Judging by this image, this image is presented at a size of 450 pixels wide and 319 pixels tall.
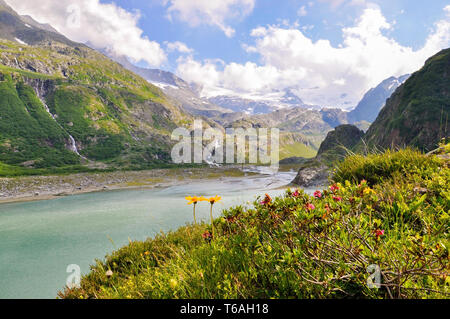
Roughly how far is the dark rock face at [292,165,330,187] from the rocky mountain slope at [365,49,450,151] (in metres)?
11.8

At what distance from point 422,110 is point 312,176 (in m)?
43.3

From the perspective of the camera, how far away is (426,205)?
3781mm

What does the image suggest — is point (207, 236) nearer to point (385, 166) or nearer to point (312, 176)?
point (385, 166)

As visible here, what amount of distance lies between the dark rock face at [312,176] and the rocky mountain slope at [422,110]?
38.7 ft

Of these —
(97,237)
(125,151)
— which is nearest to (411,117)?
(97,237)

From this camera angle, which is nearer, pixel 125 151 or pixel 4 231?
pixel 4 231

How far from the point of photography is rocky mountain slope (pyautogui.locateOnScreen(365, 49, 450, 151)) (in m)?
56.7

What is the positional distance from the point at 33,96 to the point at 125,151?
9602cm

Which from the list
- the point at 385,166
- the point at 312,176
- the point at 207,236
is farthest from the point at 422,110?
the point at 207,236

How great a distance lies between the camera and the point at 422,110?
64875mm

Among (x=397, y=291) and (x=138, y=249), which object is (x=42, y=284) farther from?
(x=397, y=291)

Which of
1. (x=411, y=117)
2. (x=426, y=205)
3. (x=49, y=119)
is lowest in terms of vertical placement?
(x=426, y=205)

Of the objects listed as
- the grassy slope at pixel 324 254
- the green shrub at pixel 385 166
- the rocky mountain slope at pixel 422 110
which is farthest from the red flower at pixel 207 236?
the rocky mountain slope at pixel 422 110

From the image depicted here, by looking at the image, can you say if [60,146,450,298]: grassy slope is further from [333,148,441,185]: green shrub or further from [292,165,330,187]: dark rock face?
[292,165,330,187]: dark rock face
